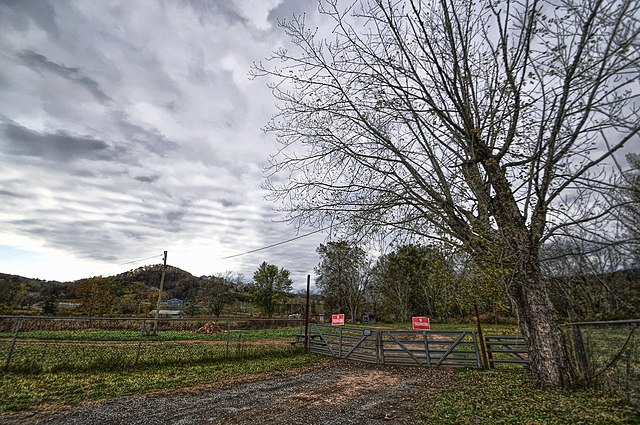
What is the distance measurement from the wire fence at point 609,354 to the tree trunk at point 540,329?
0.33 m

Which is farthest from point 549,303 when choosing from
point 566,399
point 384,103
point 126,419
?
point 126,419

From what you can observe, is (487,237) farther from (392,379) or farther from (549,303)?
(392,379)

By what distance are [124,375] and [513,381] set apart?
10663 mm

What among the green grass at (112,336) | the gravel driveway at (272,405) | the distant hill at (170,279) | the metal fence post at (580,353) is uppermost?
the distant hill at (170,279)

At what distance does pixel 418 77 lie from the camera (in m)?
8.01

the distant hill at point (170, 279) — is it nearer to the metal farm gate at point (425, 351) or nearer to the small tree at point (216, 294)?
the small tree at point (216, 294)

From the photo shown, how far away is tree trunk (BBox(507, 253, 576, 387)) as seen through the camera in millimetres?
6469

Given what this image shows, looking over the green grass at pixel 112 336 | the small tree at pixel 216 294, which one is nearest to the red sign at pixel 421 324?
the green grass at pixel 112 336

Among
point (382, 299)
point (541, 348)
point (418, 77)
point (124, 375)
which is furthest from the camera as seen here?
point (382, 299)

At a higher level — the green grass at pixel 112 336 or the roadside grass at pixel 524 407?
the roadside grass at pixel 524 407

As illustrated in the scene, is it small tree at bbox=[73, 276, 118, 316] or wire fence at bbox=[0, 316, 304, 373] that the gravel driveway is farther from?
small tree at bbox=[73, 276, 118, 316]

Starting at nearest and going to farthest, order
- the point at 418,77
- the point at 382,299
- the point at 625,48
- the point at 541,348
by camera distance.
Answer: the point at 625,48 → the point at 541,348 → the point at 418,77 → the point at 382,299

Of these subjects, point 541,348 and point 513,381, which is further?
point 513,381

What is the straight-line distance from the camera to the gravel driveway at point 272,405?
5.35 meters
